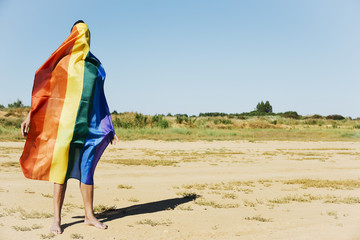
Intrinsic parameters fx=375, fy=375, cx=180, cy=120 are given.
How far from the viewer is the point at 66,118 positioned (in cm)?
429

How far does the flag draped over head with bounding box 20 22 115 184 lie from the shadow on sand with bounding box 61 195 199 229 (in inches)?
32.2

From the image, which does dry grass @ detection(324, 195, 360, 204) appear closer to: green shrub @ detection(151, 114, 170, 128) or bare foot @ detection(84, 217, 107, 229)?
bare foot @ detection(84, 217, 107, 229)

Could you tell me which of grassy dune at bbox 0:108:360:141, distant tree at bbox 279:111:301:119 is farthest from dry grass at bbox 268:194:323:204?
distant tree at bbox 279:111:301:119

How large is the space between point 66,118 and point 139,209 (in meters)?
2.07

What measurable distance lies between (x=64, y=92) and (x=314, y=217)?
3.68 metres

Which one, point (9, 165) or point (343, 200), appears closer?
point (343, 200)

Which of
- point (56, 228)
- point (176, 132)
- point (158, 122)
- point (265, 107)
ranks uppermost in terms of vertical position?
point (265, 107)

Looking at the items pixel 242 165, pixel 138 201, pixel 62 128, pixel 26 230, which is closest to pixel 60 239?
pixel 26 230

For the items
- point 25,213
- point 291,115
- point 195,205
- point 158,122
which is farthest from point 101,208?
point 291,115

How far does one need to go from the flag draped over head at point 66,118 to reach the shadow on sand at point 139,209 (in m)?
0.82

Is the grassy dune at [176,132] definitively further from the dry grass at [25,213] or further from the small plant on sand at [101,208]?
the small plant on sand at [101,208]

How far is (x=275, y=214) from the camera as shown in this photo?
5312 mm

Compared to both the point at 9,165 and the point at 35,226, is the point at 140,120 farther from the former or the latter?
the point at 35,226

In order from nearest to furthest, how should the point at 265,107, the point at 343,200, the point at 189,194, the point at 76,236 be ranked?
the point at 76,236
the point at 343,200
the point at 189,194
the point at 265,107
